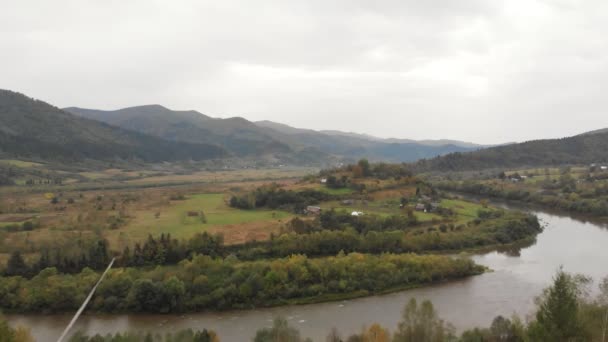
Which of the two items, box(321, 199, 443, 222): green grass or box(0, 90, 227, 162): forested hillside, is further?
box(0, 90, 227, 162): forested hillside

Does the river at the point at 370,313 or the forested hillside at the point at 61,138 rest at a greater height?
the forested hillside at the point at 61,138

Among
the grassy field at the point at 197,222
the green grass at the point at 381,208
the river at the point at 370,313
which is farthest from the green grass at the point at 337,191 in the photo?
the river at the point at 370,313

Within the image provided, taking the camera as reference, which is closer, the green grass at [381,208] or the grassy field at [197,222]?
the grassy field at [197,222]

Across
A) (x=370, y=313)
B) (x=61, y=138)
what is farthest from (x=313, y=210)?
(x=61, y=138)

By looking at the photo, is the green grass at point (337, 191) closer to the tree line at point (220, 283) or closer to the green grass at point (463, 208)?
the green grass at point (463, 208)

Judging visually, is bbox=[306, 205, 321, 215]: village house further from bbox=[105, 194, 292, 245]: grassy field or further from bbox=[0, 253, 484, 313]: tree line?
bbox=[0, 253, 484, 313]: tree line

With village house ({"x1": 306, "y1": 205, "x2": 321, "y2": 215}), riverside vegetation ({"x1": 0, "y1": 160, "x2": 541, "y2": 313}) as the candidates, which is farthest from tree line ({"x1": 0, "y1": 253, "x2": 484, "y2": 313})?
village house ({"x1": 306, "y1": 205, "x2": 321, "y2": 215})

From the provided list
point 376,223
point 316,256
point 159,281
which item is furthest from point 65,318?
point 376,223
